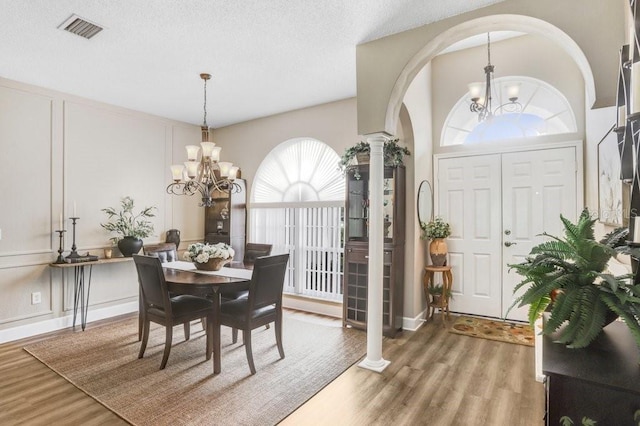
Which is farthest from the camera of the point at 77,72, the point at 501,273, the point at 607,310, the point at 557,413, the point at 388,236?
the point at 501,273

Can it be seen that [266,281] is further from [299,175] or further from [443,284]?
Result: [299,175]

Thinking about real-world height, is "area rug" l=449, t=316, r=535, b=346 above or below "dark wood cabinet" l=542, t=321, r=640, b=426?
below

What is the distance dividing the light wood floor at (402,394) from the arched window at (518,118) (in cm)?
247

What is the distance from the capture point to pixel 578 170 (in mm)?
3740

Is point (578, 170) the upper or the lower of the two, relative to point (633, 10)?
lower

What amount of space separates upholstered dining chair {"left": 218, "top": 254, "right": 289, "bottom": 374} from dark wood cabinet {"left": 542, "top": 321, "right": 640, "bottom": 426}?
2.22 meters

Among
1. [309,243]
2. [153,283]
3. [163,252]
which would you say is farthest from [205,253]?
[309,243]

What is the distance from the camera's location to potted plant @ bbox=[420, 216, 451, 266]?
4.21 meters

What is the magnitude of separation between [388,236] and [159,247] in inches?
114

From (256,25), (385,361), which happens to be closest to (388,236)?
(385,361)

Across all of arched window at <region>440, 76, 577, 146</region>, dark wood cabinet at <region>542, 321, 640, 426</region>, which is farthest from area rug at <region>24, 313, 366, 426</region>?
arched window at <region>440, 76, 577, 146</region>

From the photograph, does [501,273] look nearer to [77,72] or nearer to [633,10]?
[633,10]

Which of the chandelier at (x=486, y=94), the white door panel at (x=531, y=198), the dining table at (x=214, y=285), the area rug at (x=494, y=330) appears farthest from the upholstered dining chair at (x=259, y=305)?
the white door panel at (x=531, y=198)

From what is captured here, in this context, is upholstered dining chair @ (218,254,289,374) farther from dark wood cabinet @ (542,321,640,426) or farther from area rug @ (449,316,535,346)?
dark wood cabinet @ (542,321,640,426)
